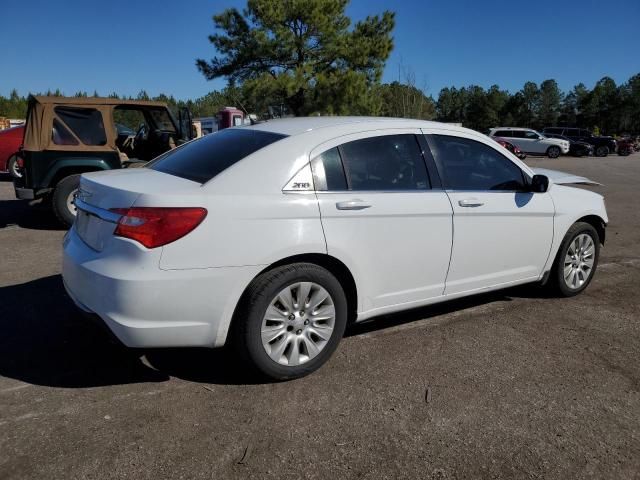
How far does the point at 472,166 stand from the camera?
4145 mm

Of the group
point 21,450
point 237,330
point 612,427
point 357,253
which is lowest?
point 612,427

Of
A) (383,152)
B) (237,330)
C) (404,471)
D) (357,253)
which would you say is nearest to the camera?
(404,471)

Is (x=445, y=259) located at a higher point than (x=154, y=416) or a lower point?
higher

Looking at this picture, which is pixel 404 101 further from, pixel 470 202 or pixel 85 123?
pixel 470 202

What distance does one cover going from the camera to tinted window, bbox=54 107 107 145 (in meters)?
7.87

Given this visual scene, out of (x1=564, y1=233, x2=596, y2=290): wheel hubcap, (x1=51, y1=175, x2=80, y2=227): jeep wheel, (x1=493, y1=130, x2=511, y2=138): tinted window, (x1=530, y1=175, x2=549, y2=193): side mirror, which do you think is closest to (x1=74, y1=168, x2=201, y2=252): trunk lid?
(x1=530, y1=175, x2=549, y2=193): side mirror

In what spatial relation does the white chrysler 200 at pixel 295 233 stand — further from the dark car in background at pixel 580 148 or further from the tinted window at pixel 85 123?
the dark car in background at pixel 580 148

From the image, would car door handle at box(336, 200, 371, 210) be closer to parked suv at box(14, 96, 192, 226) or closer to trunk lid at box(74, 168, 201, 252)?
trunk lid at box(74, 168, 201, 252)

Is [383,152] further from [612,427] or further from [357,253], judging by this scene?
[612,427]

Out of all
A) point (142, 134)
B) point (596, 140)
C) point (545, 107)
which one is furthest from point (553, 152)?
point (545, 107)

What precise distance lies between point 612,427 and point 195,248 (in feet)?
7.96

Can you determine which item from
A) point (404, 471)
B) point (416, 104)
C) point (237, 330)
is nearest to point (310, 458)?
point (404, 471)

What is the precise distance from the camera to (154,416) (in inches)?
114

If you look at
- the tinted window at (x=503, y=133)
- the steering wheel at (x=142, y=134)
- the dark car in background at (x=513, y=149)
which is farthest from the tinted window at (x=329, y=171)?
the tinted window at (x=503, y=133)
